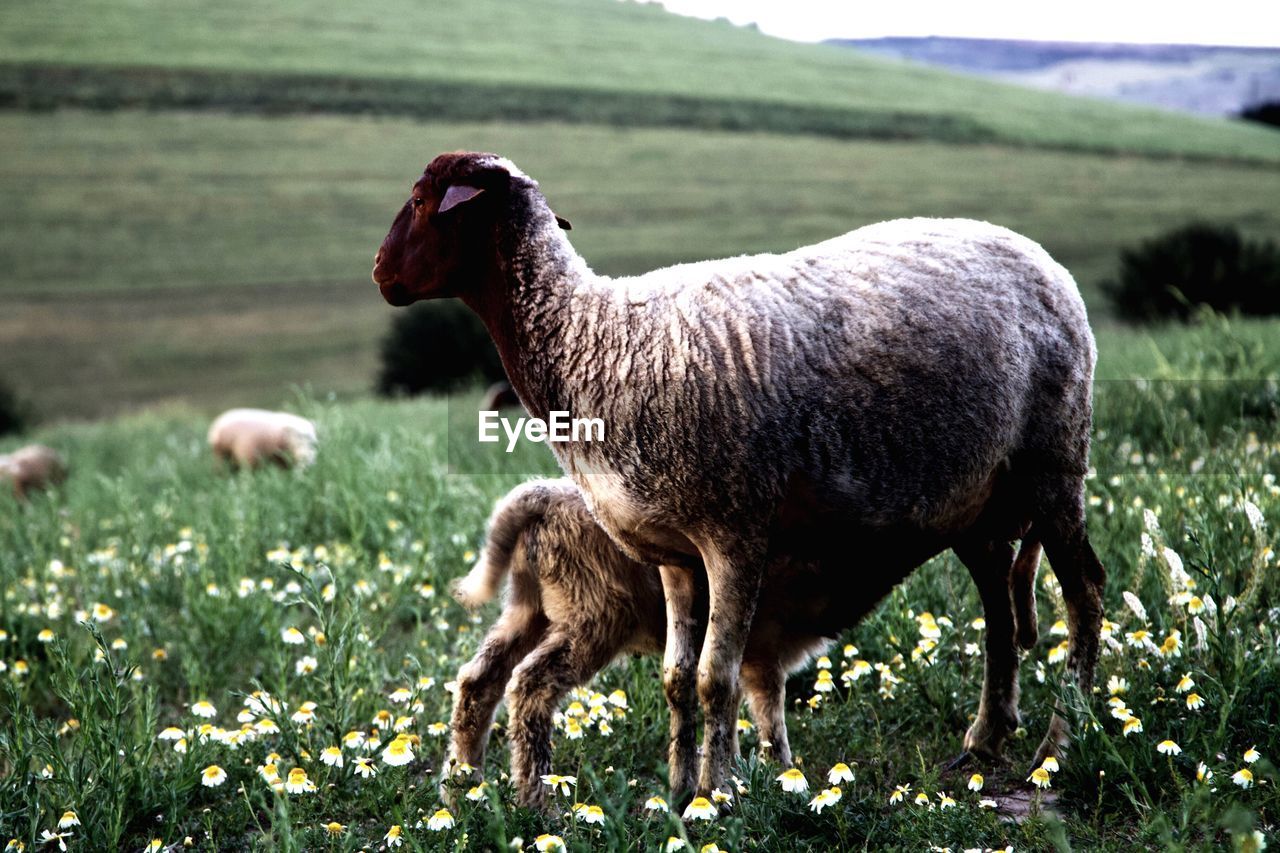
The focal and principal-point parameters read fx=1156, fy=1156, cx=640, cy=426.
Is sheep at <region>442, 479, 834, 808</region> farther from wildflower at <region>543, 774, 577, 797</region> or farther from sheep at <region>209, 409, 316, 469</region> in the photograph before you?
sheep at <region>209, 409, 316, 469</region>

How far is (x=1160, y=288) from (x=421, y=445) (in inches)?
476

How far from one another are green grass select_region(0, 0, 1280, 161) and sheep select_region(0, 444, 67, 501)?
52.8ft

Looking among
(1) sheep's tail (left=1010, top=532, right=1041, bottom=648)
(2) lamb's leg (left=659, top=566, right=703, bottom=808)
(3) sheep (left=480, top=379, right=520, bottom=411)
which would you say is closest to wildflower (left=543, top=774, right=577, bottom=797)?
(2) lamb's leg (left=659, top=566, right=703, bottom=808)

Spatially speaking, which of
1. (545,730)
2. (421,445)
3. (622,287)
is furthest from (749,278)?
(421,445)

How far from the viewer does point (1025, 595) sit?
380 centimetres

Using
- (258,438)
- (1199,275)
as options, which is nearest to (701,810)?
(258,438)

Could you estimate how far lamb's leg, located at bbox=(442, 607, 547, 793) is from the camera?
3643 mm

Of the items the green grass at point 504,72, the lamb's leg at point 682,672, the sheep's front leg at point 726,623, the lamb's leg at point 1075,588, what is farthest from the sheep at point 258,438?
the green grass at point 504,72

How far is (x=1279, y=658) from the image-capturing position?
3.53m

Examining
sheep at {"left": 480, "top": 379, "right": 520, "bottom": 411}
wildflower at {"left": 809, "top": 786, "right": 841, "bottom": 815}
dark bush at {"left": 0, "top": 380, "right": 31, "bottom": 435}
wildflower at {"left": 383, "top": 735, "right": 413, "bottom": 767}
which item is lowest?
dark bush at {"left": 0, "top": 380, "right": 31, "bottom": 435}

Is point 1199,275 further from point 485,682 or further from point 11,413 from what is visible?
point 11,413

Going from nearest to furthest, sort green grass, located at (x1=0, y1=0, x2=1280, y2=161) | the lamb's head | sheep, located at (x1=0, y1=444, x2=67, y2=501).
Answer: the lamb's head, sheep, located at (x1=0, y1=444, x2=67, y2=501), green grass, located at (x1=0, y1=0, x2=1280, y2=161)

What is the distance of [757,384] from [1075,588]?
1.31m

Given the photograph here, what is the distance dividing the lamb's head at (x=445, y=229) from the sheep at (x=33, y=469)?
9152 mm
